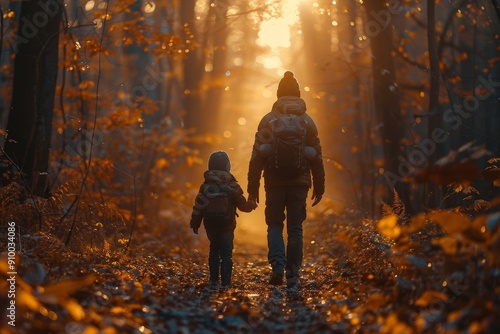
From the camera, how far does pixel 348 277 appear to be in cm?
790

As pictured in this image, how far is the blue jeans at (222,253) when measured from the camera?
825 centimetres

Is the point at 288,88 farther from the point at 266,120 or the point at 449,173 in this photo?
the point at 449,173

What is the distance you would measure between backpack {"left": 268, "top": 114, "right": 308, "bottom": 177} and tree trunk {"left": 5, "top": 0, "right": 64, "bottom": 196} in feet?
11.2

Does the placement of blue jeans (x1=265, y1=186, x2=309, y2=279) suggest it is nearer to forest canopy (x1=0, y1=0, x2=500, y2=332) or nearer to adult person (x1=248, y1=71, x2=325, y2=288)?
adult person (x1=248, y1=71, x2=325, y2=288)

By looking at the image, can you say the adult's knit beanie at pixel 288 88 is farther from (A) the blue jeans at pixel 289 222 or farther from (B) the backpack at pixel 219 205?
(B) the backpack at pixel 219 205

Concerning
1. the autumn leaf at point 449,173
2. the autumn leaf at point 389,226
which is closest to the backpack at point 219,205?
the autumn leaf at point 389,226

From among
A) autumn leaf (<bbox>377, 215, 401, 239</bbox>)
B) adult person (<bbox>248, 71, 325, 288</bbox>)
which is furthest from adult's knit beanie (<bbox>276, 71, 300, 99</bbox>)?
autumn leaf (<bbox>377, 215, 401, 239</bbox>)

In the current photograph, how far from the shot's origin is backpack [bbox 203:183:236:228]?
8.11m

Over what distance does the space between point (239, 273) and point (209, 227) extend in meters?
2.35

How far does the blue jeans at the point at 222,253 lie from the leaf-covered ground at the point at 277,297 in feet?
0.89

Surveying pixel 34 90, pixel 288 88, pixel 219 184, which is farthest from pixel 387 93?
pixel 34 90

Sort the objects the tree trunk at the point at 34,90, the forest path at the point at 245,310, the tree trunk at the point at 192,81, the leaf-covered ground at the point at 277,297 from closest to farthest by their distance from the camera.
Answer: the leaf-covered ground at the point at 277,297 → the forest path at the point at 245,310 → the tree trunk at the point at 34,90 → the tree trunk at the point at 192,81

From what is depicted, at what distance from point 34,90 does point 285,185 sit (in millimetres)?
3940

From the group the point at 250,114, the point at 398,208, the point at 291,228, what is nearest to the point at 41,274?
the point at 291,228
